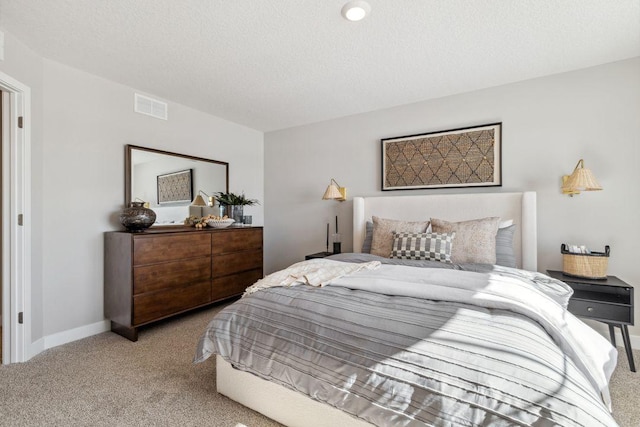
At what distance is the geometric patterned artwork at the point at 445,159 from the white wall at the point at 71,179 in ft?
9.02

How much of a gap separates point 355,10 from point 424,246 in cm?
188

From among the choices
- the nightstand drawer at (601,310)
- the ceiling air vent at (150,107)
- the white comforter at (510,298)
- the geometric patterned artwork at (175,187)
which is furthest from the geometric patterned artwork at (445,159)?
the ceiling air vent at (150,107)

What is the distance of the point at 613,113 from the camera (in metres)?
2.55

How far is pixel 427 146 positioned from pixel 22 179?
369 cm

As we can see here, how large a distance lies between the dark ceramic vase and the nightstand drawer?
144 inches

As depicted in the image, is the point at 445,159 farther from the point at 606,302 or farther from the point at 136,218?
the point at 136,218

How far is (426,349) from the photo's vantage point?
45.3 inches

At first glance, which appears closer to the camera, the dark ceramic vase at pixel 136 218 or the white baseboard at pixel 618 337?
the white baseboard at pixel 618 337

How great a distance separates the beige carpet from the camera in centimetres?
163

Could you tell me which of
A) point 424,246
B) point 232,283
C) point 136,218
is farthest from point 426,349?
point 232,283

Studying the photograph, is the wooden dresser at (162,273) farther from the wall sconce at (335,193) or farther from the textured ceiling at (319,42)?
the textured ceiling at (319,42)

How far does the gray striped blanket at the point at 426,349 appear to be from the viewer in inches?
37.8


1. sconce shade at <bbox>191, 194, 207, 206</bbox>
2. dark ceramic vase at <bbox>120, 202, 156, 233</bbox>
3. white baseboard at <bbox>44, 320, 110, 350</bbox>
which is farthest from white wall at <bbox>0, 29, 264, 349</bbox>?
sconce shade at <bbox>191, 194, 207, 206</bbox>

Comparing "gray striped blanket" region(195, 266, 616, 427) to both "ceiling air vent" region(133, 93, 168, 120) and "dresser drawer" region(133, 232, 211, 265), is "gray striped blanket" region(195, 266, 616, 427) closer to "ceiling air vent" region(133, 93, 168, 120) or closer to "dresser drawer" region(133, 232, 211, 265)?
"dresser drawer" region(133, 232, 211, 265)
